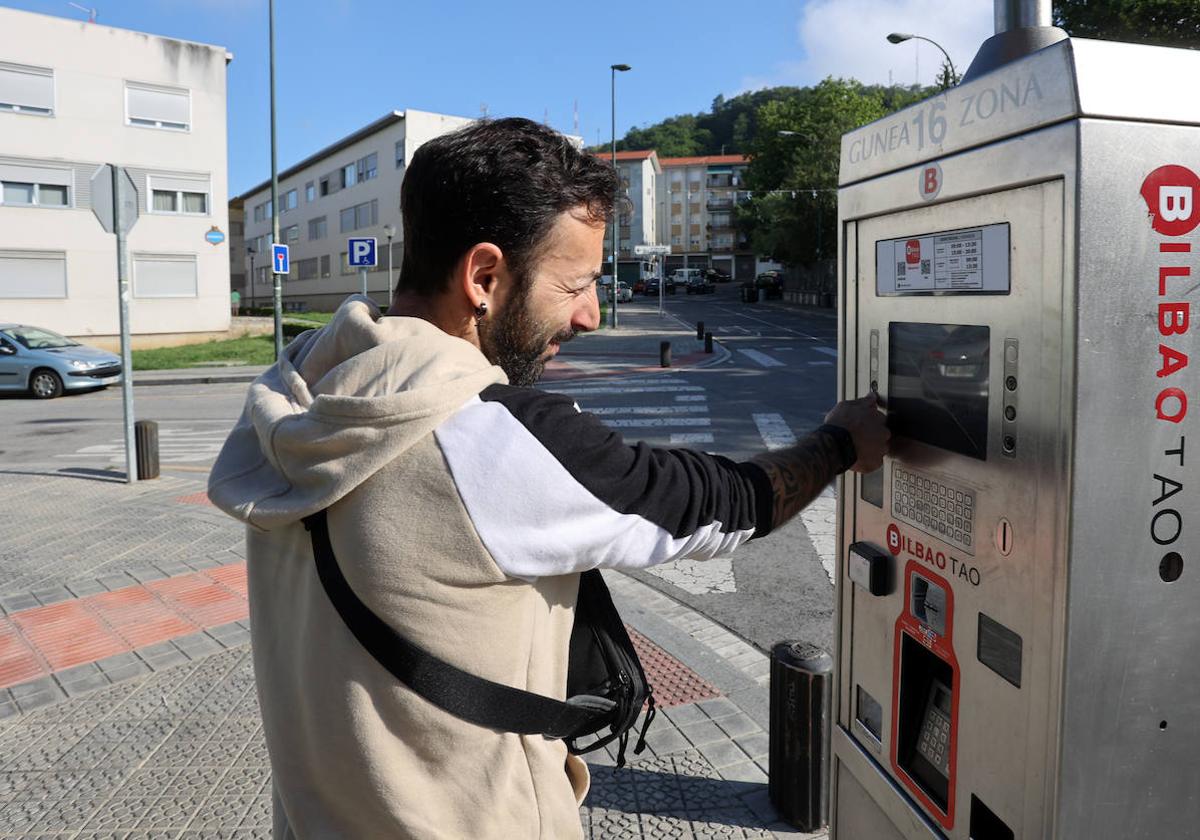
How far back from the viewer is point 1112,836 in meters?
1.71

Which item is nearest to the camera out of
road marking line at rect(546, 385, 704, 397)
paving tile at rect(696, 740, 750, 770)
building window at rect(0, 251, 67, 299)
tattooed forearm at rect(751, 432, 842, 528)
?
tattooed forearm at rect(751, 432, 842, 528)

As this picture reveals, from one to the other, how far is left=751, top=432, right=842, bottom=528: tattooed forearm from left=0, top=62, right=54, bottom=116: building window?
3019 centimetres

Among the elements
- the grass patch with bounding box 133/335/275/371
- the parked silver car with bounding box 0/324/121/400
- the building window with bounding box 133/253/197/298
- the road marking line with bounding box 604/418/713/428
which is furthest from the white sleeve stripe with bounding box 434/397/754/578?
the building window with bounding box 133/253/197/298

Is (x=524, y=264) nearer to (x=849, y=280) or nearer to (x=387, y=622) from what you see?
(x=387, y=622)

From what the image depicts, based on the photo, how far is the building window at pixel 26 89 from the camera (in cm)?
2567

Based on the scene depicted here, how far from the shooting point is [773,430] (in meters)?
11.3

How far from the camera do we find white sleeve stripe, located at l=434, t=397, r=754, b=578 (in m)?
1.34

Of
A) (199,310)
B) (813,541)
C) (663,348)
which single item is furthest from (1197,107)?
(199,310)

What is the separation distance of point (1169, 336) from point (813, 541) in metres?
5.46

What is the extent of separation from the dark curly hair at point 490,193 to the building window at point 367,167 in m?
Answer: 52.7

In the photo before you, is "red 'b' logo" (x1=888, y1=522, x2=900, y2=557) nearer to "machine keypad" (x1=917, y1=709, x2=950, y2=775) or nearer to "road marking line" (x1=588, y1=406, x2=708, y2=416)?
"machine keypad" (x1=917, y1=709, x2=950, y2=775)

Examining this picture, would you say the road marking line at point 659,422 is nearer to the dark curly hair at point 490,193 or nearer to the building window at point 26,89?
the dark curly hair at point 490,193

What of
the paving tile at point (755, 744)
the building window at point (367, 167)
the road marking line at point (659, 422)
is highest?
the building window at point (367, 167)

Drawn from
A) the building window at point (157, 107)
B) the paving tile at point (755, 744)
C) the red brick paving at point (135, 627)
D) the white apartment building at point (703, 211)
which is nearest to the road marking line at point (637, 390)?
the red brick paving at point (135, 627)
